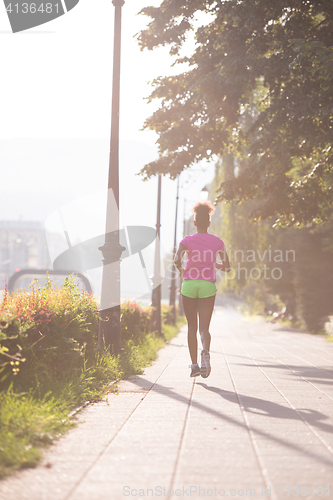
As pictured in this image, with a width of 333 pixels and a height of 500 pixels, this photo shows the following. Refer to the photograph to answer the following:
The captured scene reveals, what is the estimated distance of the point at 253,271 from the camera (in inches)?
1321

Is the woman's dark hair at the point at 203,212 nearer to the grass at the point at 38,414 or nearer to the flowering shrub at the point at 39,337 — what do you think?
the flowering shrub at the point at 39,337

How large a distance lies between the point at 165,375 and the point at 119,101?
16.0ft

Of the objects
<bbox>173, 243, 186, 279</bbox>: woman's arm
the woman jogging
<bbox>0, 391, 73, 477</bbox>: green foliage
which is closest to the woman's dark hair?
the woman jogging

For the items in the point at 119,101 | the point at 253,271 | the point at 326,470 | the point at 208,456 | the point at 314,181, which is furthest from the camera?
the point at 253,271

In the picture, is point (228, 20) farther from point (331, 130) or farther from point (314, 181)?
point (314, 181)

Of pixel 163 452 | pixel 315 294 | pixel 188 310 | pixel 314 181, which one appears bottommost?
pixel 315 294

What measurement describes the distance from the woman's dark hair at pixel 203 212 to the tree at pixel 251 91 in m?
4.41

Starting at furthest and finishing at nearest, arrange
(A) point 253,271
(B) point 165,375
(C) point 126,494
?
(A) point 253,271
(B) point 165,375
(C) point 126,494

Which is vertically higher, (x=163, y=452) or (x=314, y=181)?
(x=314, y=181)

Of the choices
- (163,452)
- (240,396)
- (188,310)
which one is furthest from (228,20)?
(163,452)

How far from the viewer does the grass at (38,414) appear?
10.5 feet

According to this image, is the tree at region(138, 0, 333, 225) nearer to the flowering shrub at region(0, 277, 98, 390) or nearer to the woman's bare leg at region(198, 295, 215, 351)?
the woman's bare leg at region(198, 295, 215, 351)

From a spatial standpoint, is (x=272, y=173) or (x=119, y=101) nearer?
(x=119, y=101)

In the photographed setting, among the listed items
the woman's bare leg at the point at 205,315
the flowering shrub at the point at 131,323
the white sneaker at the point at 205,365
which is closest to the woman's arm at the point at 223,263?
the woman's bare leg at the point at 205,315
